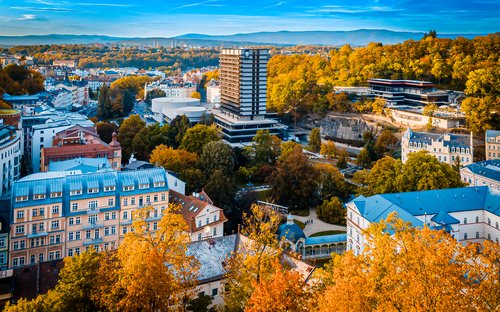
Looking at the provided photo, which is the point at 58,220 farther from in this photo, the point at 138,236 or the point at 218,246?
the point at 138,236

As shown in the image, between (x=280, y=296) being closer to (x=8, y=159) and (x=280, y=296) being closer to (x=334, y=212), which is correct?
(x=334, y=212)

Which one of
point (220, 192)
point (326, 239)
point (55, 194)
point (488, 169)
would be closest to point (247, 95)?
→ point (220, 192)

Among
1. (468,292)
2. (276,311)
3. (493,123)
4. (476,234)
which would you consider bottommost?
(476,234)

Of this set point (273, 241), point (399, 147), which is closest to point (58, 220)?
point (273, 241)

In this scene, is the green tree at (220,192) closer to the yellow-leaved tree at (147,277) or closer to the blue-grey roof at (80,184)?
the blue-grey roof at (80,184)

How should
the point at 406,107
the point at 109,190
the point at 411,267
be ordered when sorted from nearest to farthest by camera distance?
the point at 411,267
the point at 109,190
the point at 406,107

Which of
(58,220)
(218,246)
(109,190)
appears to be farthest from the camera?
(109,190)
